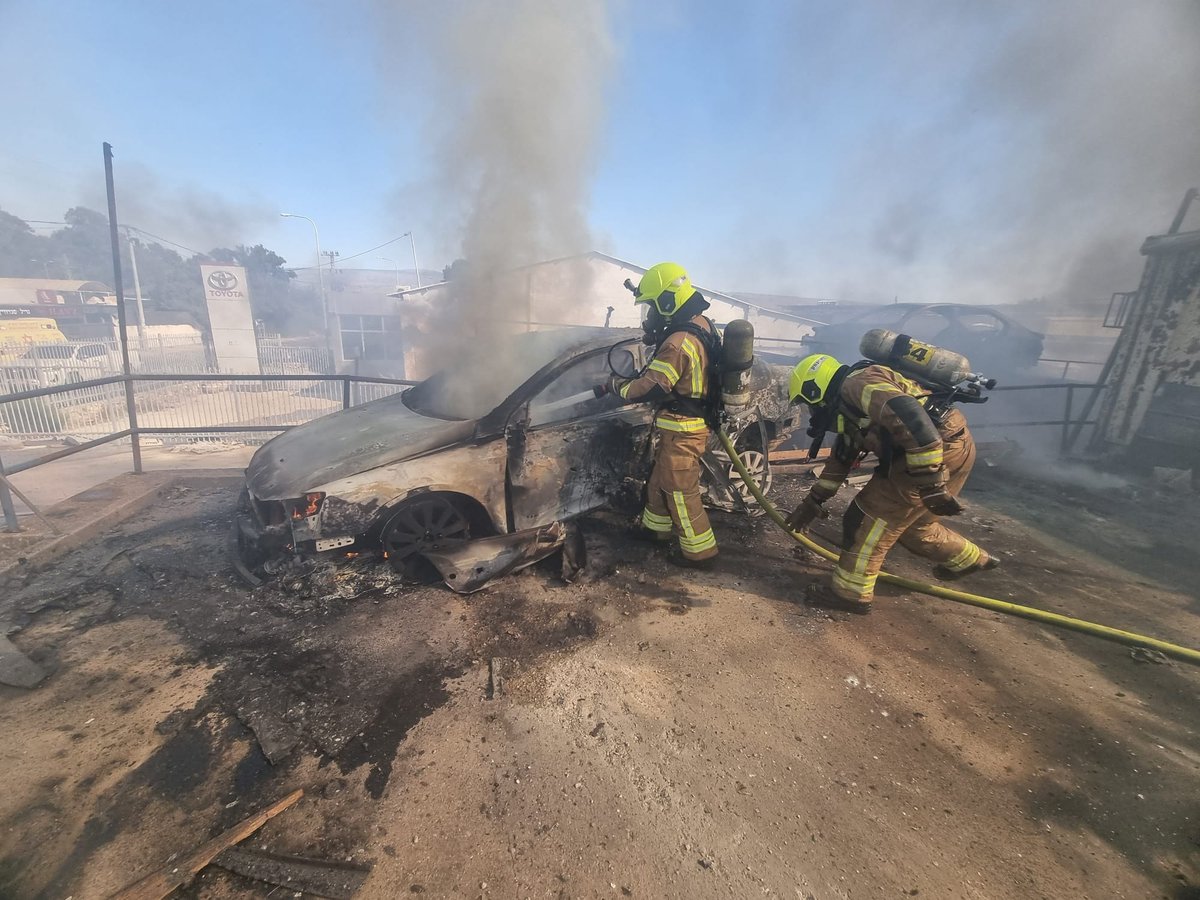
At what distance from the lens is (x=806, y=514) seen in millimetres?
3672

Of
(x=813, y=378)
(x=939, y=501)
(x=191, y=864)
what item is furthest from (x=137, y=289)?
(x=939, y=501)

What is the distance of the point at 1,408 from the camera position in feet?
33.0

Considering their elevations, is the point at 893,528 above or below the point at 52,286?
below

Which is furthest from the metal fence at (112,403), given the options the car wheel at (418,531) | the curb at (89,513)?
the car wheel at (418,531)

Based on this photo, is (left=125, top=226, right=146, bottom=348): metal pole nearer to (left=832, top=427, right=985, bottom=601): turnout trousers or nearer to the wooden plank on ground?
the wooden plank on ground

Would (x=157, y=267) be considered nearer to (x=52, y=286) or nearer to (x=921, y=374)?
(x=52, y=286)

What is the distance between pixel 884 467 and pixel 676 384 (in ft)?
4.56

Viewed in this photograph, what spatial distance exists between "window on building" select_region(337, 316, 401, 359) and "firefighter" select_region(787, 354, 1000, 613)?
21816mm

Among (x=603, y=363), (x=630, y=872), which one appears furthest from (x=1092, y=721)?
(x=603, y=363)

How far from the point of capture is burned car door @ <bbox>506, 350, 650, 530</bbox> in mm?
3459

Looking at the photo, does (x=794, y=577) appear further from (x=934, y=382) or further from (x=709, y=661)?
(x=934, y=382)

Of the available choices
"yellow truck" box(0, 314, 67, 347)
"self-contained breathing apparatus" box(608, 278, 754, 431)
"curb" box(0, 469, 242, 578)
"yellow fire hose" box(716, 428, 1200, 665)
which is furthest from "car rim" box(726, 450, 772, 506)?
"yellow truck" box(0, 314, 67, 347)

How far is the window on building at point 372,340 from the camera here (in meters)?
22.7

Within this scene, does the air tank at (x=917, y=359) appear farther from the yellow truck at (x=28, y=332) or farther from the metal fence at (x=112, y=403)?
the yellow truck at (x=28, y=332)
